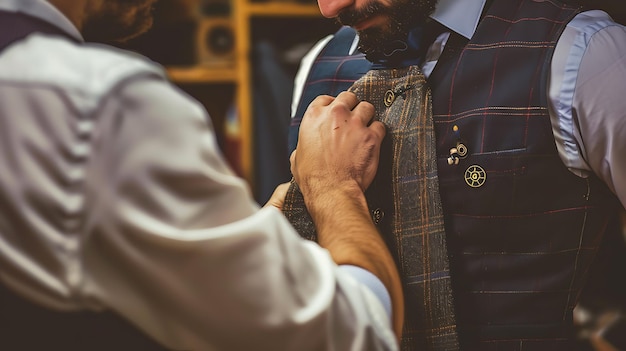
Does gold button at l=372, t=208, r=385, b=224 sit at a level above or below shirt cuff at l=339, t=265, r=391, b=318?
below

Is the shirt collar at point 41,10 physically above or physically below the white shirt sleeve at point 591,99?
above

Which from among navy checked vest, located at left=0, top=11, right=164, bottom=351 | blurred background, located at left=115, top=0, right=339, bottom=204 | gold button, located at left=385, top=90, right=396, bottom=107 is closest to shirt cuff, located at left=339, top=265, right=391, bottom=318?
navy checked vest, located at left=0, top=11, right=164, bottom=351

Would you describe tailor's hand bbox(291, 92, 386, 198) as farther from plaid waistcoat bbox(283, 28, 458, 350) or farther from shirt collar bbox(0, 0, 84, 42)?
shirt collar bbox(0, 0, 84, 42)

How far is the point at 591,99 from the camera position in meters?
1.02

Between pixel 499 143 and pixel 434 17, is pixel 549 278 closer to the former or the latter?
pixel 499 143

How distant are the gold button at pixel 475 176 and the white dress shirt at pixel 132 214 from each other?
1.56ft

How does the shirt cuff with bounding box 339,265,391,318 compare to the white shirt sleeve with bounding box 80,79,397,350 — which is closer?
the white shirt sleeve with bounding box 80,79,397,350

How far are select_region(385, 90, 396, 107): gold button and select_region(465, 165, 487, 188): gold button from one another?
158 mm

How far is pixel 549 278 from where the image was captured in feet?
3.53

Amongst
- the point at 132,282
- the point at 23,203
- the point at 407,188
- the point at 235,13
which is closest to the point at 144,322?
the point at 132,282

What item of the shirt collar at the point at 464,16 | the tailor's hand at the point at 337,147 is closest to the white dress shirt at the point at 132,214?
the tailor's hand at the point at 337,147

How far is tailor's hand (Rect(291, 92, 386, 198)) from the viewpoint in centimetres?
101

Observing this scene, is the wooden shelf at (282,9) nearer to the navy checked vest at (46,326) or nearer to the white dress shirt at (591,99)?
the white dress shirt at (591,99)

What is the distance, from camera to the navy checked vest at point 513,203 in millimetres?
1064
